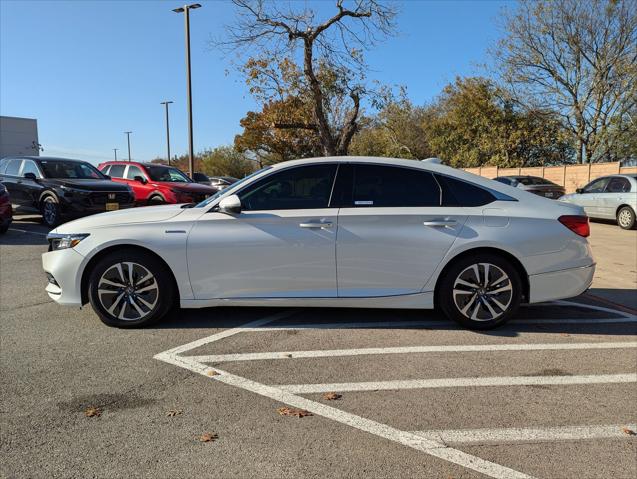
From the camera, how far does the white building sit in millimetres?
43062

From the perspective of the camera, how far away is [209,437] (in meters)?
2.82

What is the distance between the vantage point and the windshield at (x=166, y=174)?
13914mm

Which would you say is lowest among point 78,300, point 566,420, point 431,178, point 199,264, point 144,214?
point 566,420

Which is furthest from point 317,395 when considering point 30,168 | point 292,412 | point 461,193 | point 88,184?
point 30,168

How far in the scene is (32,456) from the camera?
262 cm

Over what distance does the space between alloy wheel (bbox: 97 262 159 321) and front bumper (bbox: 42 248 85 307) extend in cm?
22

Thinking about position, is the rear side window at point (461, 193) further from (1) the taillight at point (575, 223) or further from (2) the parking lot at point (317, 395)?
(2) the parking lot at point (317, 395)

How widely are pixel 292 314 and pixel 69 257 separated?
2257mm

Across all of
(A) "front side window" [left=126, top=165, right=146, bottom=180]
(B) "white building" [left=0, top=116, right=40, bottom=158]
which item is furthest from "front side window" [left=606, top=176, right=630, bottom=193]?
(B) "white building" [left=0, top=116, right=40, bottom=158]

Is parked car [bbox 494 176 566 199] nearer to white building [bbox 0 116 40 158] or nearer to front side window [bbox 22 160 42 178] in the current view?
front side window [bbox 22 160 42 178]

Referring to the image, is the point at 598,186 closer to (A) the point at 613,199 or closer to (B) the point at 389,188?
(A) the point at 613,199

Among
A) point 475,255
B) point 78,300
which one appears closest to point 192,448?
point 78,300

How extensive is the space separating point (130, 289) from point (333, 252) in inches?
77.3

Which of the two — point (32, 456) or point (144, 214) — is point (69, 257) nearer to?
point (144, 214)
